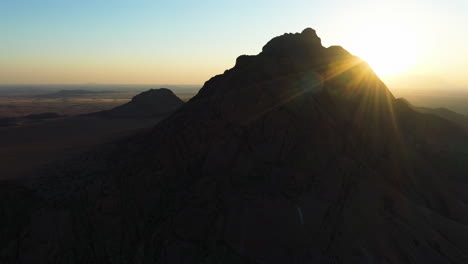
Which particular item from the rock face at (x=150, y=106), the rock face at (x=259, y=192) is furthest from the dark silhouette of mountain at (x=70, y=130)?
the rock face at (x=259, y=192)

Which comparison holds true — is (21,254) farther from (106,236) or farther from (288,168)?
(288,168)

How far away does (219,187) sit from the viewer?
10.6 m

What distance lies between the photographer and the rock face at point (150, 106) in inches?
2228

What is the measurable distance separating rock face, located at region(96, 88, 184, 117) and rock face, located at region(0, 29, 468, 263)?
42262mm

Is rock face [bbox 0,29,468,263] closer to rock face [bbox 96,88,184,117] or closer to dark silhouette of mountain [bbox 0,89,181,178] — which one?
dark silhouette of mountain [bbox 0,89,181,178]

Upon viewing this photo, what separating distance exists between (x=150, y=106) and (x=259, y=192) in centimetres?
5253

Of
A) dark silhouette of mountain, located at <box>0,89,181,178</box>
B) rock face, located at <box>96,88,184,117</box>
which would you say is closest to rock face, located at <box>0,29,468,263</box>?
dark silhouette of mountain, located at <box>0,89,181,178</box>

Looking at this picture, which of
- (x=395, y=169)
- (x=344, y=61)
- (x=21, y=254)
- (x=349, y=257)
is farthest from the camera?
(x=344, y=61)

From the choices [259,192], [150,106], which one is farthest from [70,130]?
[259,192]

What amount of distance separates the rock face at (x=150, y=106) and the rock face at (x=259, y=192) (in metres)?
42.3

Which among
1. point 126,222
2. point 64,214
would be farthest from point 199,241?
point 64,214

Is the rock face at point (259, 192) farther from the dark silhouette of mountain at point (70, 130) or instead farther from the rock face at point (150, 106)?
the rock face at point (150, 106)

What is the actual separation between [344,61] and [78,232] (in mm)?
15170

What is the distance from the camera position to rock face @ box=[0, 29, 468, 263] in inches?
370
